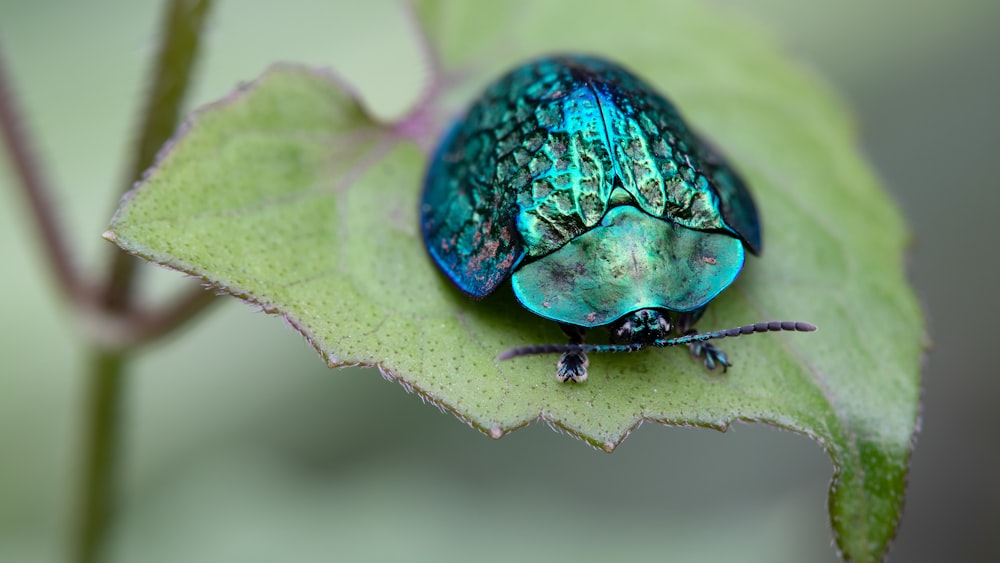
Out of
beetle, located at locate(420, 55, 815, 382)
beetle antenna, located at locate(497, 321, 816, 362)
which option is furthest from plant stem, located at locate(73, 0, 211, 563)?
beetle antenna, located at locate(497, 321, 816, 362)

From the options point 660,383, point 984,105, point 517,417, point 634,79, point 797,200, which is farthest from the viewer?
point 984,105

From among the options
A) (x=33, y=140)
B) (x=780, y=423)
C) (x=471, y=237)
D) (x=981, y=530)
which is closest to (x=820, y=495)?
(x=981, y=530)

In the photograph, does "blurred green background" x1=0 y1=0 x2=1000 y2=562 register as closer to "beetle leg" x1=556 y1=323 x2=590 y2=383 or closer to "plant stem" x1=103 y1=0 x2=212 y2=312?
"plant stem" x1=103 y1=0 x2=212 y2=312

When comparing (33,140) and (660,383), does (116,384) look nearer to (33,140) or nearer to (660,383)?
(33,140)

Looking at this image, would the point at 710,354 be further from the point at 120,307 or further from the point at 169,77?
the point at 120,307

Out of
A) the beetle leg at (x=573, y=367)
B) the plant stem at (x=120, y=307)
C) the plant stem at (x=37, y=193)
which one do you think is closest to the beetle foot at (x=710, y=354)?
the beetle leg at (x=573, y=367)
